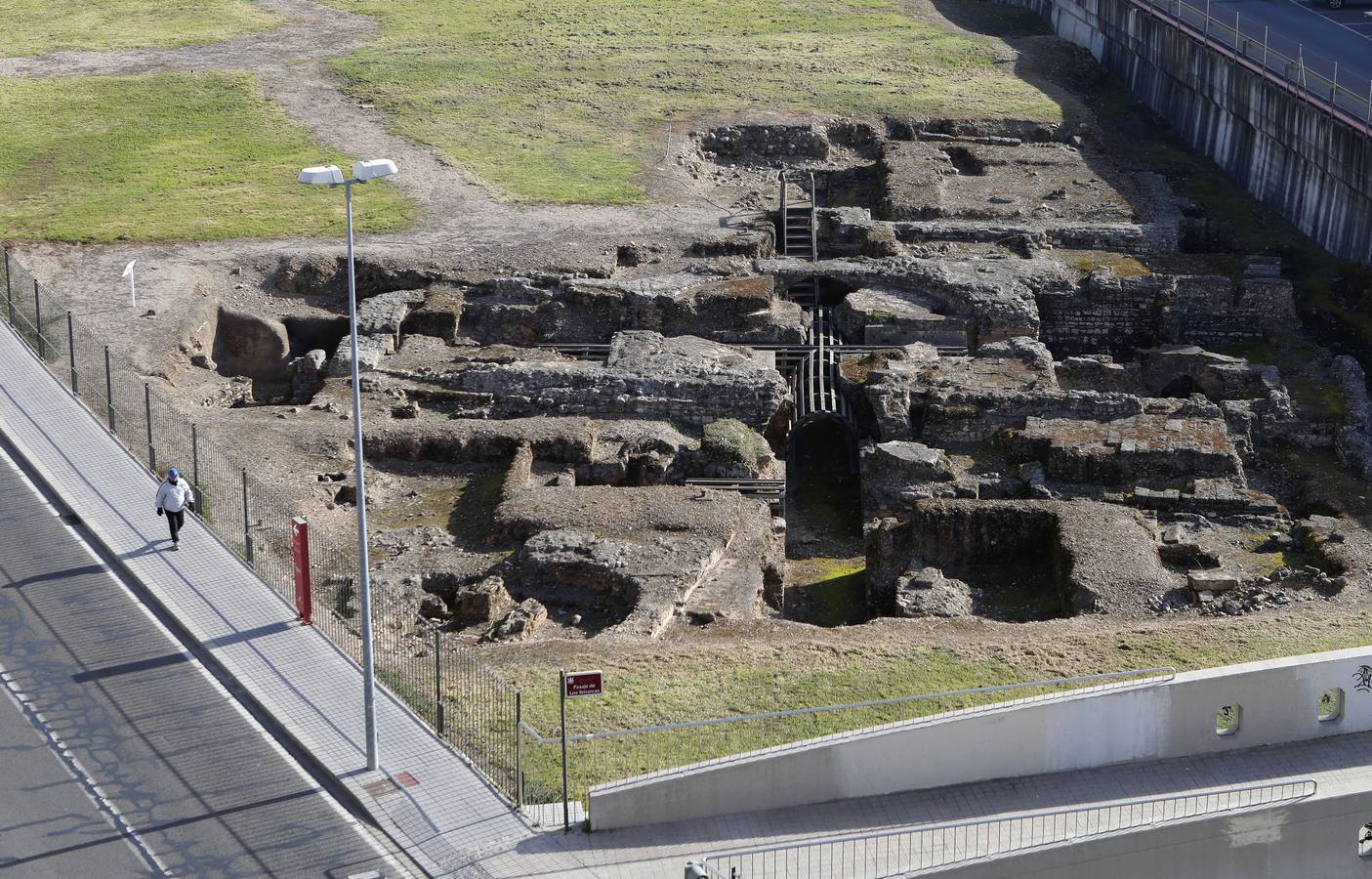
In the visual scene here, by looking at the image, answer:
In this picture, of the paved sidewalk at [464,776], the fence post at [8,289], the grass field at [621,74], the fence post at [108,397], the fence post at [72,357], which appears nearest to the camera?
the paved sidewalk at [464,776]

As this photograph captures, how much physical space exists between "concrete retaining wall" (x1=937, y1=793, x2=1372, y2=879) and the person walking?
43.9 ft

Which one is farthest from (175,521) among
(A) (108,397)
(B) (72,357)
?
(B) (72,357)

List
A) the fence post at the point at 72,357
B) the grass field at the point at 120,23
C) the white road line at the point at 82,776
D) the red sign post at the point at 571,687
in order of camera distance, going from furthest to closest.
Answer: the grass field at the point at 120,23 < the fence post at the point at 72,357 < the red sign post at the point at 571,687 < the white road line at the point at 82,776

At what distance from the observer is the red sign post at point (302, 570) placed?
966 inches

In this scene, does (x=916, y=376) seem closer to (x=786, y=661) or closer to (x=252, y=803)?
(x=786, y=661)

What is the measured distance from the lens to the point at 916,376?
3756 cm

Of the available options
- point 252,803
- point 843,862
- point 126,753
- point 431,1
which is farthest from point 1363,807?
point 431,1

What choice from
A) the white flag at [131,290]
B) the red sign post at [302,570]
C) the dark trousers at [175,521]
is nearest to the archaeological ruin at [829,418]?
the white flag at [131,290]

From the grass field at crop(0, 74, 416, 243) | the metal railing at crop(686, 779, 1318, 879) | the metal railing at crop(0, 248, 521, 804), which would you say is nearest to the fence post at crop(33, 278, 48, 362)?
the metal railing at crop(0, 248, 521, 804)

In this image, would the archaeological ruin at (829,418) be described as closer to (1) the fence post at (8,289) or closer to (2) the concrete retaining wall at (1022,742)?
(1) the fence post at (8,289)

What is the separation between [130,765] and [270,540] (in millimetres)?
6776

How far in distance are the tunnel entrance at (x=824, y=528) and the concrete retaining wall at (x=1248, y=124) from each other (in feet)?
53.7

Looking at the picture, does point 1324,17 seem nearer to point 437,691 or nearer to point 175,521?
point 175,521

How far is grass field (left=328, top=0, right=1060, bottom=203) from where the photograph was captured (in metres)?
53.8
